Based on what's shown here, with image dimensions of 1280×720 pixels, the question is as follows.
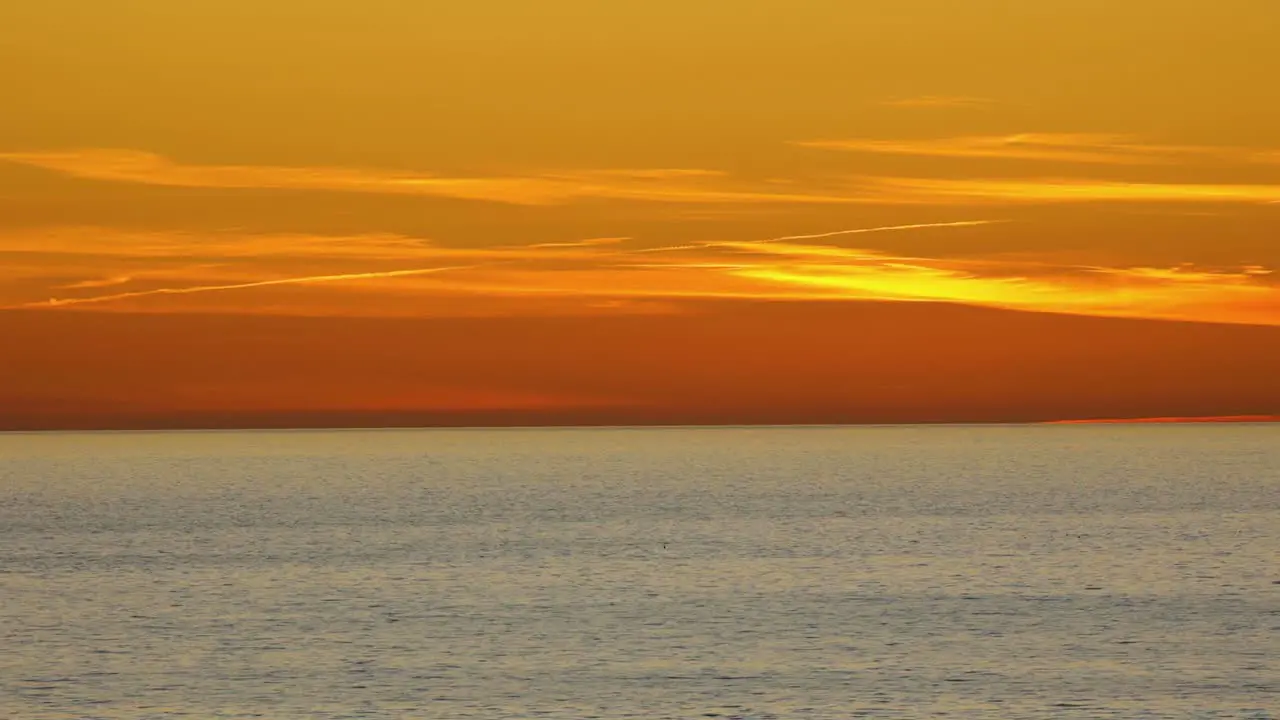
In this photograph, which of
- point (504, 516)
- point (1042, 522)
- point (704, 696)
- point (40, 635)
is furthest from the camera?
point (504, 516)

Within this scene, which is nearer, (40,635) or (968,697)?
(968,697)

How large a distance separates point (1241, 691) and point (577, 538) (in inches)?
2688

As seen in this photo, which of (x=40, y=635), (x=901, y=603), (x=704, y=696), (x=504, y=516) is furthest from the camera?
(x=504, y=516)

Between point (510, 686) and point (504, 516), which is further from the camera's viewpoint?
point (504, 516)

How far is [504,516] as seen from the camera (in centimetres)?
14500

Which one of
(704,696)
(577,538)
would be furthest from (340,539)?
(704,696)

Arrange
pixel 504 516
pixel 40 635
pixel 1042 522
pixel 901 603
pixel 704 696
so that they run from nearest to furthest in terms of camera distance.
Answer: pixel 704 696 < pixel 40 635 < pixel 901 603 < pixel 1042 522 < pixel 504 516

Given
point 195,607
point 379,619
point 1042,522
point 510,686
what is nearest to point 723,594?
point 379,619

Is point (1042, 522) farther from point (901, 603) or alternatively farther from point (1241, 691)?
point (1241, 691)

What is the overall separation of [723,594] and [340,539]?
44467 mm

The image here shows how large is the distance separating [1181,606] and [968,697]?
2407 centimetres

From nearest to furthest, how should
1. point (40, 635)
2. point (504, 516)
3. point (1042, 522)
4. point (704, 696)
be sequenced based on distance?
point (704, 696) → point (40, 635) → point (1042, 522) → point (504, 516)

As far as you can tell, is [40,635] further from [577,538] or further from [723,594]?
[577,538]

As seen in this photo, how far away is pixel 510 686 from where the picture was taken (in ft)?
165
